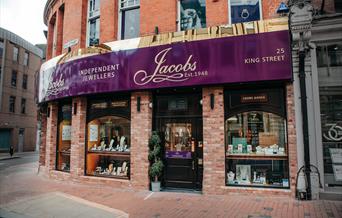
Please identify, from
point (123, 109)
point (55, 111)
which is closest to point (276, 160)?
point (123, 109)

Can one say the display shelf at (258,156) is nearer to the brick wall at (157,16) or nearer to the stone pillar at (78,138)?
the brick wall at (157,16)

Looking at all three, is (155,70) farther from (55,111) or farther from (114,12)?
(55,111)

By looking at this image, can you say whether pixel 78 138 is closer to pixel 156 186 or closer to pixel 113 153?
pixel 113 153

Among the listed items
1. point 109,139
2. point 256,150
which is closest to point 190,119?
point 256,150

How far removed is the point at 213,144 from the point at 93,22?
691 centimetres

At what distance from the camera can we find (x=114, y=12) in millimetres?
9836

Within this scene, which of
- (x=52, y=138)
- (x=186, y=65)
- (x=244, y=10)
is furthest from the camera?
(x=52, y=138)

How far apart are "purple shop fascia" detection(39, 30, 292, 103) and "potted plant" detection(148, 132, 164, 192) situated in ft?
5.20

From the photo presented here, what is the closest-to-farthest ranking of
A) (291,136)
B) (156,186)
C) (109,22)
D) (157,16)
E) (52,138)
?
1. (291,136)
2. (156,186)
3. (157,16)
4. (109,22)
5. (52,138)

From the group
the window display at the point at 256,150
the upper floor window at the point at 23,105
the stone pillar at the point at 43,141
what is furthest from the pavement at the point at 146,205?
the upper floor window at the point at 23,105

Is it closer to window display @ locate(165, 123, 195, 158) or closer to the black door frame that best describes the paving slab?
the black door frame

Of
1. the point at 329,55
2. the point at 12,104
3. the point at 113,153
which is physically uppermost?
the point at 12,104

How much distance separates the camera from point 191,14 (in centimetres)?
889

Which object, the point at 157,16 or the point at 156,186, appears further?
the point at 157,16
